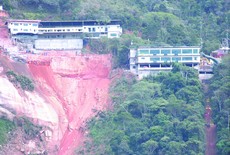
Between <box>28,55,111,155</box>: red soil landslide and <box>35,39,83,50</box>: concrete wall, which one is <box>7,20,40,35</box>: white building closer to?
<box>35,39,83,50</box>: concrete wall

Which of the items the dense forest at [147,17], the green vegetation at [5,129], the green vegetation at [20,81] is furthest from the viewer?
the dense forest at [147,17]

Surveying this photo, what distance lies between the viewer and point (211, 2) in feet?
308

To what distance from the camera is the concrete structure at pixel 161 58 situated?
79938 millimetres

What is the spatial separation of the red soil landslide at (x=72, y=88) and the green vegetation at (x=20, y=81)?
1.13 meters

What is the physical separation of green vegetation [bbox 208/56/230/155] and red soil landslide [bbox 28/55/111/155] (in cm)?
809

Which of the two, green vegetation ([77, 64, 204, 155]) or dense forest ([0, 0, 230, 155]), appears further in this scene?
dense forest ([0, 0, 230, 155])

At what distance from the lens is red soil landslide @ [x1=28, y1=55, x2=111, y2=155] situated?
7562 centimetres

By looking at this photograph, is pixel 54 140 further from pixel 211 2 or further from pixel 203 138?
pixel 211 2

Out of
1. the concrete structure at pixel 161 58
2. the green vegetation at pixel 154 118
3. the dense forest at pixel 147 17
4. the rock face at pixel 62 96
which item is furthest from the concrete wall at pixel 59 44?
the green vegetation at pixel 154 118

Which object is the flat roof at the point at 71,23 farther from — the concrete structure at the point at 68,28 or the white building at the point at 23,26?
the white building at the point at 23,26

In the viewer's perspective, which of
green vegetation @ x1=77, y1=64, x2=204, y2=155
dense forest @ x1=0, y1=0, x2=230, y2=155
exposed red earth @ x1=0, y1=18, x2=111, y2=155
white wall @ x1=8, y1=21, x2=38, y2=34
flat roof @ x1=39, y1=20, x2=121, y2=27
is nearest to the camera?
green vegetation @ x1=77, y1=64, x2=204, y2=155

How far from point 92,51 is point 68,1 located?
7379 mm

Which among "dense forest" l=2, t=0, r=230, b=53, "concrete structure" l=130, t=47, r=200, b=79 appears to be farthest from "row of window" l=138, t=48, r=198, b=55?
"dense forest" l=2, t=0, r=230, b=53

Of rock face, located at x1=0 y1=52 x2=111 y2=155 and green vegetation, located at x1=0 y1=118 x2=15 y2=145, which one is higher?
rock face, located at x1=0 y1=52 x2=111 y2=155
